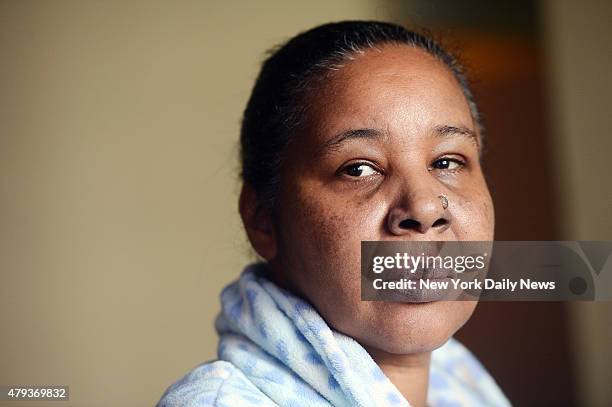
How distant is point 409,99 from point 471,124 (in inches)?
4.3

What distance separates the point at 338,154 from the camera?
0.62 m

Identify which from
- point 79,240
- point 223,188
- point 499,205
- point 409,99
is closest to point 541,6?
point 499,205

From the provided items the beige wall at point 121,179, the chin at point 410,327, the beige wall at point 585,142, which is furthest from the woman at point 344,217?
the beige wall at point 585,142

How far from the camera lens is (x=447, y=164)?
0.65 meters

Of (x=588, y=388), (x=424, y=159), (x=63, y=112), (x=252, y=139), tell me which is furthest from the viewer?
(x=588, y=388)

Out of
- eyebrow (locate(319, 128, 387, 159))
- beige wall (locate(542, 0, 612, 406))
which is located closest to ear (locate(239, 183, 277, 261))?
eyebrow (locate(319, 128, 387, 159))

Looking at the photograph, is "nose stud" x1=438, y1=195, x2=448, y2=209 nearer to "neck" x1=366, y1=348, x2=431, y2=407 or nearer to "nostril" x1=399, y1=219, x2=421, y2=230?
"nostril" x1=399, y1=219, x2=421, y2=230

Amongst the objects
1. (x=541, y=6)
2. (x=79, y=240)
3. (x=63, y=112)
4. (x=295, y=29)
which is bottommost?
(x=79, y=240)

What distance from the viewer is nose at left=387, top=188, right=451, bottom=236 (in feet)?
1.85

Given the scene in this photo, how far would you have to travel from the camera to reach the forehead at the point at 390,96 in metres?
0.61

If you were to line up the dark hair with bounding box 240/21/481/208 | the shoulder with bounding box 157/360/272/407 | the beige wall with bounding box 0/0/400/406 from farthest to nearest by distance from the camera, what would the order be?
the beige wall with bounding box 0/0/400/406, the dark hair with bounding box 240/21/481/208, the shoulder with bounding box 157/360/272/407

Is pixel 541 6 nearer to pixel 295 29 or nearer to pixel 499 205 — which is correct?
pixel 499 205

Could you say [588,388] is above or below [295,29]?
below

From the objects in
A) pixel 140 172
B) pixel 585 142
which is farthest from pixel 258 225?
pixel 585 142
